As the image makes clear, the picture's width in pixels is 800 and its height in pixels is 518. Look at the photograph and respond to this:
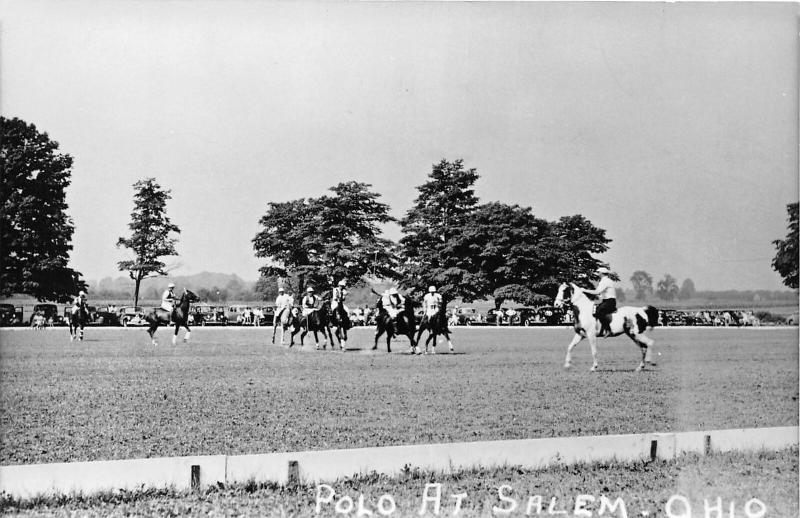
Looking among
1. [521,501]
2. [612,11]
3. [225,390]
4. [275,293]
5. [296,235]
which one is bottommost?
[521,501]

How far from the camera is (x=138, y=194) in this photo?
23.9 feet

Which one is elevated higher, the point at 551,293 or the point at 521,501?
the point at 551,293

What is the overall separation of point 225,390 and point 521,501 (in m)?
4.18

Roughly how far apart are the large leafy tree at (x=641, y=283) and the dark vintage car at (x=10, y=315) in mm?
7220

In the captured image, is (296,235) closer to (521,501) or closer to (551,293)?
(521,501)

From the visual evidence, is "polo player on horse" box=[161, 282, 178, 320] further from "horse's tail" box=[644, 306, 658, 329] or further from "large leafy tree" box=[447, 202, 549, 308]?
"horse's tail" box=[644, 306, 658, 329]

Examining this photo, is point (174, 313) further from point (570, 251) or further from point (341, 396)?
point (570, 251)

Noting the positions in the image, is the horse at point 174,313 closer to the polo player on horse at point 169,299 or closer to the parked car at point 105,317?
the polo player on horse at point 169,299

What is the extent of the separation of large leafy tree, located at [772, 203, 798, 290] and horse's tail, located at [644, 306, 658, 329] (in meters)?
1.72

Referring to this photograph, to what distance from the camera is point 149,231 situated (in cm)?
738

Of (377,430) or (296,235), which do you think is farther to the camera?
(296,235)

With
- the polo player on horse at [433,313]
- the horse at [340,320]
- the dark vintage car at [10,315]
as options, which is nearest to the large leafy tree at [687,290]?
the polo player on horse at [433,313]

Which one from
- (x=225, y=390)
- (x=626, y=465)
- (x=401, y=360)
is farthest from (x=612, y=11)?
(x=401, y=360)

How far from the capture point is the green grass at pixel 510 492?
5242 millimetres
